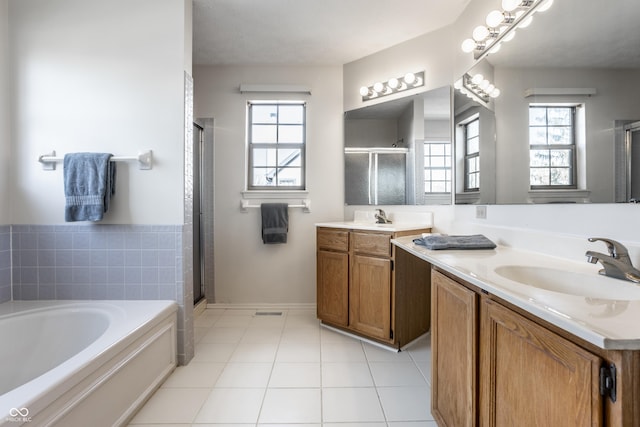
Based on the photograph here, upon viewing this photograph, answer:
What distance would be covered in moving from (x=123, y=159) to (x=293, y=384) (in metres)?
1.72

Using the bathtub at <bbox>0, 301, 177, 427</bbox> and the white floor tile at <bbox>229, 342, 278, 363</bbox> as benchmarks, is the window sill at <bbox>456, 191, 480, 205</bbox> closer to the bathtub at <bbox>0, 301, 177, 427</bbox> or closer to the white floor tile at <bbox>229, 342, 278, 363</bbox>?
the white floor tile at <bbox>229, 342, 278, 363</bbox>

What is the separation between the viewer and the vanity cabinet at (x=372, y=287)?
1.95 m

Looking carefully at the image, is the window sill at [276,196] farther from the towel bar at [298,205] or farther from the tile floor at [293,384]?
the tile floor at [293,384]

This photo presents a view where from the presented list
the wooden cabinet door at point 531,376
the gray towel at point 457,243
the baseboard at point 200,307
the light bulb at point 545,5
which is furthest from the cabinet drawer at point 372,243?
the baseboard at point 200,307

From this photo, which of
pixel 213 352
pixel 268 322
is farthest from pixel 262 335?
pixel 213 352

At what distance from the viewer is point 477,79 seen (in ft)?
5.73

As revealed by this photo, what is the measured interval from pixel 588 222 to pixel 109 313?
236cm

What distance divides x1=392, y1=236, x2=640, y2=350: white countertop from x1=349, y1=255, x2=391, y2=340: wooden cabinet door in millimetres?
861

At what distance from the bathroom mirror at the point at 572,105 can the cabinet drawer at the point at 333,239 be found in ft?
3.50

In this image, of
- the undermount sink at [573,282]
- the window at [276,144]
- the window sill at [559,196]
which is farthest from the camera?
the window at [276,144]

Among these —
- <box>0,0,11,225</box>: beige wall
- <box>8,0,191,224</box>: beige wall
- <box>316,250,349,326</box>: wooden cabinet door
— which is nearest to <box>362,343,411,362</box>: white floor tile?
<box>316,250,349,326</box>: wooden cabinet door

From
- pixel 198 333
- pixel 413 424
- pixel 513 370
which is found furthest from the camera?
pixel 198 333

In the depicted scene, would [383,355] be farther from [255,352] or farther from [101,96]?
[101,96]

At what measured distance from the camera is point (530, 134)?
1.29 metres
